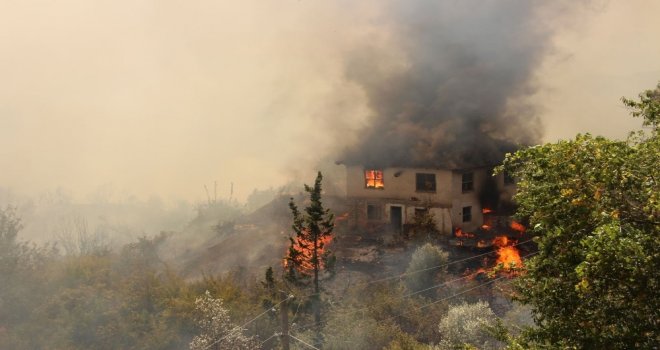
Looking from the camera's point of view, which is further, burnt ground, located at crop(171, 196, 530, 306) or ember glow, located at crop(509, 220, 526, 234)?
ember glow, located at crop(509, 220, 526, 234)

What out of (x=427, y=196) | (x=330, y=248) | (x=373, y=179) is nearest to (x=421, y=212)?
(x=427, y=196)

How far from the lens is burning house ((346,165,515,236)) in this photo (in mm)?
33000

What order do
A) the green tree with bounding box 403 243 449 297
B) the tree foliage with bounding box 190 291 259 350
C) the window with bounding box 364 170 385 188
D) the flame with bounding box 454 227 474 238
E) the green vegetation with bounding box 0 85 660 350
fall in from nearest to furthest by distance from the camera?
the green vegetation with bounding box 0 85 660 350 < the tree foliage with bounding box 190 291 259 350 < the green tree with bounding box 403 243 449 297 < the flame with bounding box 454 227 474 238 < the window with bounding box 364 170 385 188

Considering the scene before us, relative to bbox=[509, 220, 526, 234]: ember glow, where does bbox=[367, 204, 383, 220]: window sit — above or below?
above

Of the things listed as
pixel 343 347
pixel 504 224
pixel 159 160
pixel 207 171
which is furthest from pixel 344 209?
pixel 159 160

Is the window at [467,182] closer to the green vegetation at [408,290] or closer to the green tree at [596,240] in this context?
the green vegetation at [408,290]

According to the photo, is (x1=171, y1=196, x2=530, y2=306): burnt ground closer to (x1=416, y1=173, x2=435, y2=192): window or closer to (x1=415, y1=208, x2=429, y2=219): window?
(x1=415, y1=208, x2=429, y2=219): window

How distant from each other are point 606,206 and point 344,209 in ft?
103

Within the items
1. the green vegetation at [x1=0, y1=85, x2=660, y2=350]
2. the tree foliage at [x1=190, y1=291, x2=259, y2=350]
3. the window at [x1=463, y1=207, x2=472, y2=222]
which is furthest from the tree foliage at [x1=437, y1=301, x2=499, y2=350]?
the window at [x1=463, y1=207, x2=472, y2=222]

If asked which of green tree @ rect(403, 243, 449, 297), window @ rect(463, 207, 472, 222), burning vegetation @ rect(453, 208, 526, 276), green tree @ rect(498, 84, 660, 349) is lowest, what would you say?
green tree @ rect(403, 243, 449, 297)

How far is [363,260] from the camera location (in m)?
31.1

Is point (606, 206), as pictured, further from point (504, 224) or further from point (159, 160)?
point (159, 160)

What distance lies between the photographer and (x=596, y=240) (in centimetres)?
688

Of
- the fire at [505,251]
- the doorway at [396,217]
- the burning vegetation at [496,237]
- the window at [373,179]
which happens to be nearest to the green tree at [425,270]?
the burning vegetation at [496,237]
